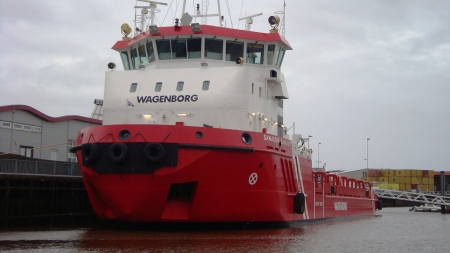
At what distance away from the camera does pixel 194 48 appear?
18328mm

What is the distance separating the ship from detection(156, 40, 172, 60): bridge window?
3 cm

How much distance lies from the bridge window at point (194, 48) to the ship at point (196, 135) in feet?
0.10

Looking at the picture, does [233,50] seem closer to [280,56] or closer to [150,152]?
[280,56]

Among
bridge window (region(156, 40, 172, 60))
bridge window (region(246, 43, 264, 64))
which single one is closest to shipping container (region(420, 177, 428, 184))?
bridge window (region(246, 43, 264, 64))

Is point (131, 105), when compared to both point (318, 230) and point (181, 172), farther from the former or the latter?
point (318, 230)

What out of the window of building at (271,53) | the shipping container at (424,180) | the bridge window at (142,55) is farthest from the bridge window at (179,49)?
the shipping container at (424,180)

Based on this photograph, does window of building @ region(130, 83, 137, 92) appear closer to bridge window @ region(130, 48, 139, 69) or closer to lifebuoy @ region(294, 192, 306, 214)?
bridge window @ region(130, 48, 139, 69)

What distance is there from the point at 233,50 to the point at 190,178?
5.28 meters

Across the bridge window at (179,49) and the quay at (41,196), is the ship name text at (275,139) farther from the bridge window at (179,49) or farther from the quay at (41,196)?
the quay at (41,196)

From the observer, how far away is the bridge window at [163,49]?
60.6ft

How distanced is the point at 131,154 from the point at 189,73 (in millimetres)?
3601

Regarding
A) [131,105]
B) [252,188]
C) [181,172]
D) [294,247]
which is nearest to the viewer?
[294,247]

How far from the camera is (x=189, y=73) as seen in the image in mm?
17422

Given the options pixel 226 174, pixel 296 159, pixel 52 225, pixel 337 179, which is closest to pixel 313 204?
pixel 296 159
